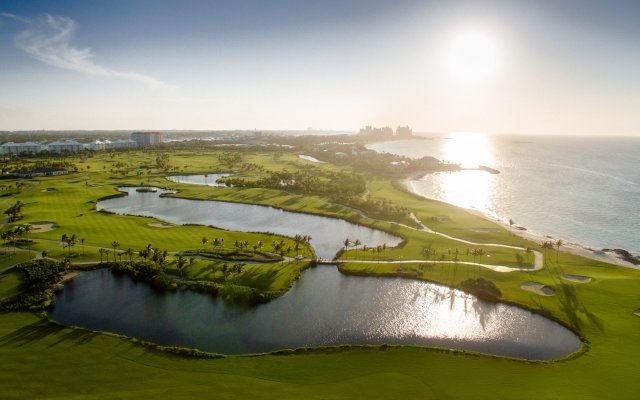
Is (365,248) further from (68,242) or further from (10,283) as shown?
(10,283)

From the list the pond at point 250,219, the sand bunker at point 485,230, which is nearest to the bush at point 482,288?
the pond at point 250,219

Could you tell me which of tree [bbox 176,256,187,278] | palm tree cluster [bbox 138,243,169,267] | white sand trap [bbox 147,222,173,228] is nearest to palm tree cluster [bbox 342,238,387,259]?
tree [bbox 176,256,187,278]

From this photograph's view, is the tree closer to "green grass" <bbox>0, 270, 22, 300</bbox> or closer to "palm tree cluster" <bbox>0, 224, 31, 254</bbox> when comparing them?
"green grass" <bbox>0, 270, 22, 300</bbox>

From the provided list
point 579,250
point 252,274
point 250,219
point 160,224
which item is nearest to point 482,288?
point 252,274

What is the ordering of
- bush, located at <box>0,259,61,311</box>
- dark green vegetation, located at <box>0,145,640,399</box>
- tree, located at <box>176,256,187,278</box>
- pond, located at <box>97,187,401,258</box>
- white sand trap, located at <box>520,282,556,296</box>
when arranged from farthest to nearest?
pond, located at <box>97,187,401,258</box>
tree, located at <box>176,256,187,278</box>
white sand trap, located at <box>520,282,556,296</box>
bush, located at <box>0,259,61,311</box>
dark green vegetation, located at <box>0,145,640,399</box>

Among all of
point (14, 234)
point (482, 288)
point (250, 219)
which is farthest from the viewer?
point (250, 219)

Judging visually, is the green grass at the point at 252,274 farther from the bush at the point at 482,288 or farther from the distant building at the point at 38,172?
the distant building at the point at 38,172
